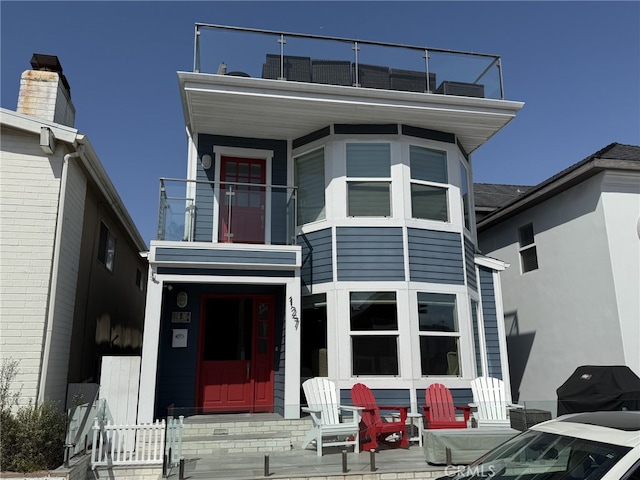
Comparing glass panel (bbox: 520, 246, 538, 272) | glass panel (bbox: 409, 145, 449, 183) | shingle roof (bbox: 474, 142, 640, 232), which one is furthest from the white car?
glass panel (bbox: 520, 246, 538, 272)

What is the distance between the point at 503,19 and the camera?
9992 millimetres

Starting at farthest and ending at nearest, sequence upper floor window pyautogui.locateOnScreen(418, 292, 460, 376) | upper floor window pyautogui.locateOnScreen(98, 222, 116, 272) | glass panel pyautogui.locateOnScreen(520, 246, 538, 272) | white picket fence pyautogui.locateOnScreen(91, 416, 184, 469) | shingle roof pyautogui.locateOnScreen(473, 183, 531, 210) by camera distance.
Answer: shingle roof pyautogui.locateOnScreen(473, 183, 531, 210), glass panel pyautogui.locateOnScreen(520, 246, 538, 272), upper floor window pyautogui.locateOnScreen(98, 222, 116, 272), upper floor window pyautogui.locateOnScreen(418, 292, 460, 376), white picket fence pyautogui.locateOnScreen(91, 416, 184, 469)

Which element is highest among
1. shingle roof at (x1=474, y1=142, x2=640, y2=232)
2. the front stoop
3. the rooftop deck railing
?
the rooftop deck railing

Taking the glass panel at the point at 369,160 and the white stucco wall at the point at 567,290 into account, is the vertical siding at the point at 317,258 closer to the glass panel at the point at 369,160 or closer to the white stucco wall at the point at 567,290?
the glass panel at the point at 369,160

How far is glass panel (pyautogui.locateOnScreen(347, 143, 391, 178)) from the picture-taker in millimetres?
9430

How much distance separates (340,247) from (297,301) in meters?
1.36

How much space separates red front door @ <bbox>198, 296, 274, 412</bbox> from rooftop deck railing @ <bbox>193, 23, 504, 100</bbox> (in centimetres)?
447

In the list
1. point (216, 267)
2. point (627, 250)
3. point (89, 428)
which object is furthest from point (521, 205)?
point (89, 428)

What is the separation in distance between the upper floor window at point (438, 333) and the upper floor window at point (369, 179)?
1.90 meters

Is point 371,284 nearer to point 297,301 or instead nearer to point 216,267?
point 297,301

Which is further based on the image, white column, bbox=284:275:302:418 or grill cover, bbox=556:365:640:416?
white column, bbox=284:275:302:418

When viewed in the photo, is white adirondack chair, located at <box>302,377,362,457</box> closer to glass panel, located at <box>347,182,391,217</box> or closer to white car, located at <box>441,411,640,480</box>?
glass panel, located at <box>347,182,391,217</box>

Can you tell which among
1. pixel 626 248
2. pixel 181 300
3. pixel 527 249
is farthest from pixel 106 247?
pixel 626 248

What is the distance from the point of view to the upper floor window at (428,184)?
31.2ft
